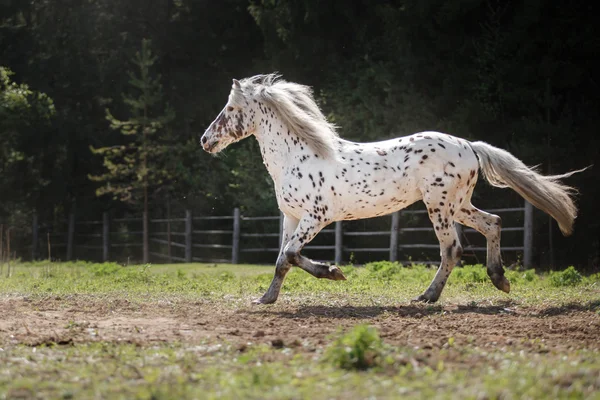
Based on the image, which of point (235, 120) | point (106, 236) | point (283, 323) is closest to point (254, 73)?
point (106, 236)

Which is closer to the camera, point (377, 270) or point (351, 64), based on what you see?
point (377, 270)

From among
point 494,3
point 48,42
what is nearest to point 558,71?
point 494,3

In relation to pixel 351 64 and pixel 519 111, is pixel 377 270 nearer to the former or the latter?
pixel 519 111

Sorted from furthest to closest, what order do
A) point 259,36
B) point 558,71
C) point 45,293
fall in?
point 259,36, point 558,71, point 45,293

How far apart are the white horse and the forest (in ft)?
14.8

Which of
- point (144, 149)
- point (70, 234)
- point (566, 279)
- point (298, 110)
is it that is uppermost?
point (144, 149)

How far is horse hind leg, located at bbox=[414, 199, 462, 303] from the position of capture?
28.6 feet

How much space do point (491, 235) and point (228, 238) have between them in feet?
49.0

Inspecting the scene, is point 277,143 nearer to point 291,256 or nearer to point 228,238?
point 291,256

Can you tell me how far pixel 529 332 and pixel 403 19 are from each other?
13305 mm

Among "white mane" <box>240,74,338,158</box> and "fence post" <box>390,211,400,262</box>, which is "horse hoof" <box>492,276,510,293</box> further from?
"fence post" <box>390,211,400,262</box>

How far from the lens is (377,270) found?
41.2ft

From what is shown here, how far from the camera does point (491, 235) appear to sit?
901cm

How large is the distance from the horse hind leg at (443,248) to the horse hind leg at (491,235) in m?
0.38
